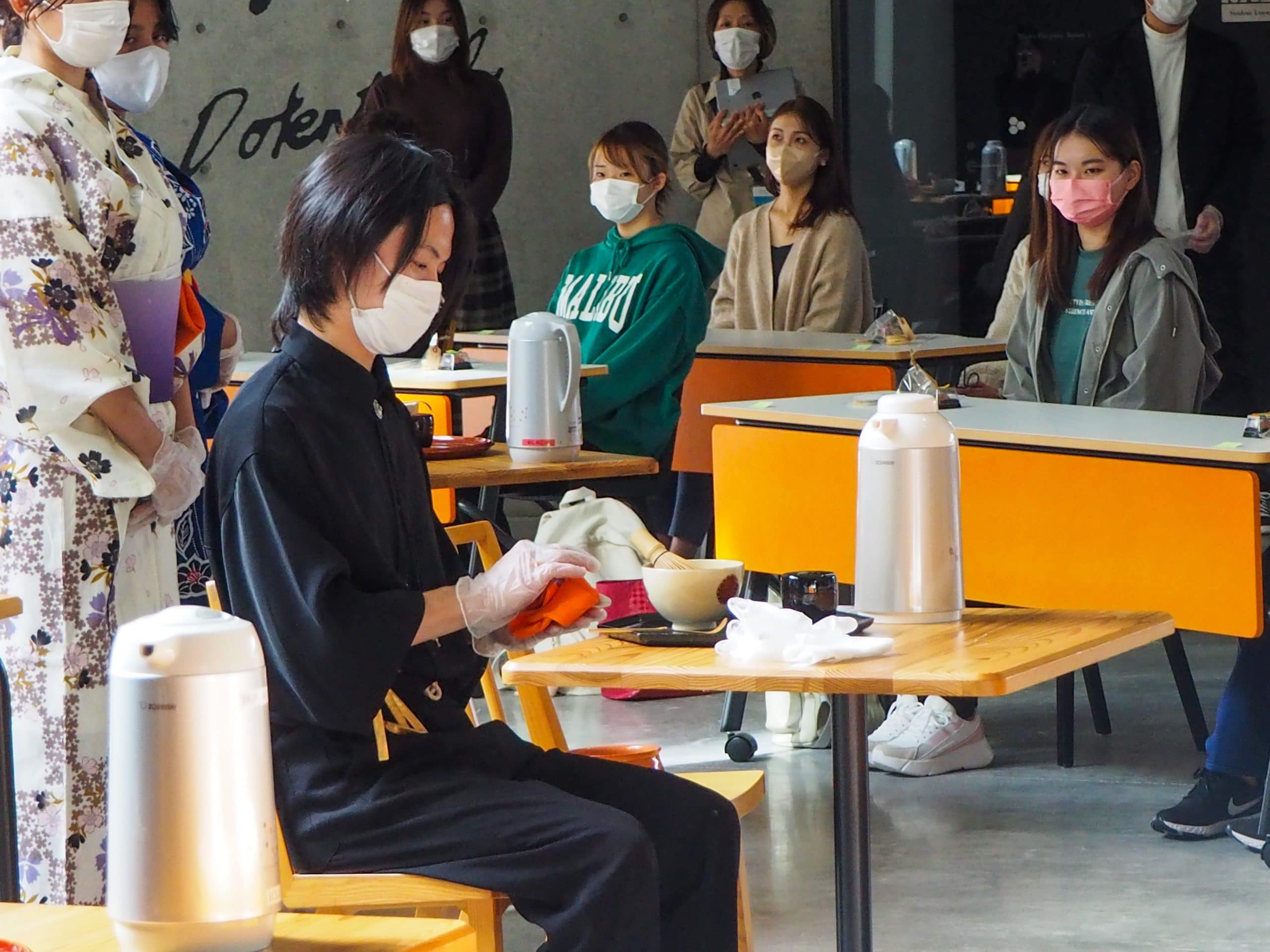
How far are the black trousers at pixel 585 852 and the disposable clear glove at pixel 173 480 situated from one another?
55 centimetres

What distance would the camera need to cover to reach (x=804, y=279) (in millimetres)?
4945

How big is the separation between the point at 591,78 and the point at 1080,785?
4.76m

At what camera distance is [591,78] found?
293 inches

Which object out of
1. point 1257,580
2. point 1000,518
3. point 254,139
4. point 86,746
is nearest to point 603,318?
point 1000,518

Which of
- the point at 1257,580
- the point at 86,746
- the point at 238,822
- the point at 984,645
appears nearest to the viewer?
the point at 238,822

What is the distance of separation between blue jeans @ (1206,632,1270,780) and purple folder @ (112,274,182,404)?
1762 mm

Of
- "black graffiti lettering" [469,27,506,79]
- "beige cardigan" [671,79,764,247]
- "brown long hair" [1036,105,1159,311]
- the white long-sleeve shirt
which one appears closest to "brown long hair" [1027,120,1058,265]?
"brown long hair" [1036,105,1159,311]

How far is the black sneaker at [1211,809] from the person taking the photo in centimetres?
301

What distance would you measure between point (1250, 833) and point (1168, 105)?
138 inches

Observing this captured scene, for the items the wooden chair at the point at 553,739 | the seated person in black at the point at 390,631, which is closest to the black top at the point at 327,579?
the seated person in black at the point at 390,631

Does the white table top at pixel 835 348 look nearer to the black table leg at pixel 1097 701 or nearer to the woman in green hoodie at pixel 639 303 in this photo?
the woman in green hoodie at pixel 639 303

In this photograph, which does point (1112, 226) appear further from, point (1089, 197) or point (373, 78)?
point (373, 78)

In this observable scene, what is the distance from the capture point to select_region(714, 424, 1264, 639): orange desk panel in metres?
2.81

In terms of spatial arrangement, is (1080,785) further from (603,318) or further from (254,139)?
(254,139)
